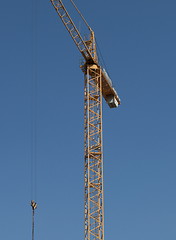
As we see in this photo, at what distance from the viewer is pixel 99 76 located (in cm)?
9125

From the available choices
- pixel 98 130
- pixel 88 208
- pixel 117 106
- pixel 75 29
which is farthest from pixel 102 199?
pixel 75 29

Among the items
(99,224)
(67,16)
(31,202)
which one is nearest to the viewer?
(31,202)

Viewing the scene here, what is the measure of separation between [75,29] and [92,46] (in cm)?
300

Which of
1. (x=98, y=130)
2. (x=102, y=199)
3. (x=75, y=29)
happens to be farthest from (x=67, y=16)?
(x=102, y=199)

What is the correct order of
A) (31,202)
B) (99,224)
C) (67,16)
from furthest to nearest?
(67,16) < (99,224) < (31,202)

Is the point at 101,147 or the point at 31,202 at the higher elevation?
the point at 101,147

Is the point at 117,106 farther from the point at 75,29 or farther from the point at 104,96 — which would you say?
the point at 75,29

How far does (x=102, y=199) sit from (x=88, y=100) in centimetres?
1184

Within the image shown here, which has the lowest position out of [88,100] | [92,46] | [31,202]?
[31,202]

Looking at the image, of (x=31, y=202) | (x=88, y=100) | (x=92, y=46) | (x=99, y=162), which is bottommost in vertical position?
(x=31, y=202)

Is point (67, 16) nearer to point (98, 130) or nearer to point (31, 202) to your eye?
point (98, 130)

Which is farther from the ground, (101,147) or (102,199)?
(101,147)

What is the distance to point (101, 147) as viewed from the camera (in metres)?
88.1

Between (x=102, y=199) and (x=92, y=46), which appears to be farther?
(x=92, y=46)
